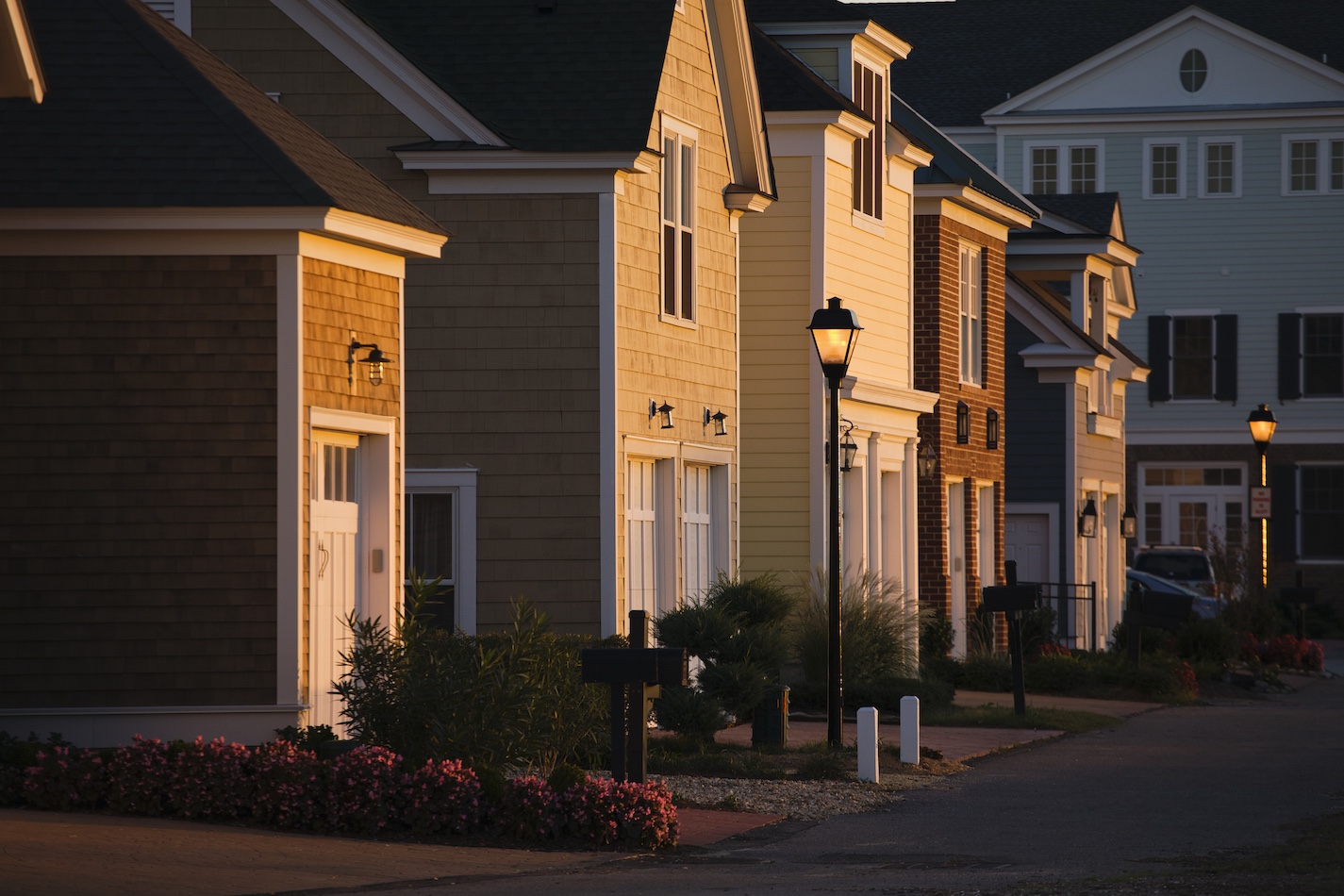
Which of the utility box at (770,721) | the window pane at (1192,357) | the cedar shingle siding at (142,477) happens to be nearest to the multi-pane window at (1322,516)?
the window pane at (1192,357)

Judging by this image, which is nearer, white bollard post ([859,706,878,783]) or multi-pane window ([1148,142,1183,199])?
white bollard post ([859,706,878,783])

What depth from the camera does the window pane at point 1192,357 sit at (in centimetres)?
4525

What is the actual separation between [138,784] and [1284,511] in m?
36.3

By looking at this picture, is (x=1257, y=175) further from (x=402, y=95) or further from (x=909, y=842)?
(x=909, y=842)

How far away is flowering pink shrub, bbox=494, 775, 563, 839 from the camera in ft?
39.0

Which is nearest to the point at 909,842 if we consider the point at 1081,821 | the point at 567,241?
the point at 1081,821

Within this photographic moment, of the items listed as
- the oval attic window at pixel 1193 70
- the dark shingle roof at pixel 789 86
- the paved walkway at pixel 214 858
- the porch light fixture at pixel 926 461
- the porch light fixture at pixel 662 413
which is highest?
the oval attic window at pixel 1193 70

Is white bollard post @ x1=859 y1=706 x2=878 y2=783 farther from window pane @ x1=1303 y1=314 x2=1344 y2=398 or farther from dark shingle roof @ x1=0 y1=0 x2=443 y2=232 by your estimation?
window pane @ x1=1303 y1=314 x2=1344 y2=398

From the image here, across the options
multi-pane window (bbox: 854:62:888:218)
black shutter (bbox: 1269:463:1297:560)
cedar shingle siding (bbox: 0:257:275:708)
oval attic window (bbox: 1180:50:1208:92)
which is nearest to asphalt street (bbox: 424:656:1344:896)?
cedar shingle siding (bbox: 0:257:275:708)

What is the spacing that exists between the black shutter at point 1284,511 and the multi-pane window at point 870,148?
22702 mm

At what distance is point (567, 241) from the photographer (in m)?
18.4

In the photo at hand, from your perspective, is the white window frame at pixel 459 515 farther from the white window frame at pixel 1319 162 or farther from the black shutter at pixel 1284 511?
the white window frame at pixel 1319 162

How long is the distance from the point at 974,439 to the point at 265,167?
53.9 feet

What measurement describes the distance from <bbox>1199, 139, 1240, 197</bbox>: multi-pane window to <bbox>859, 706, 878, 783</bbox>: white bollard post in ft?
106
